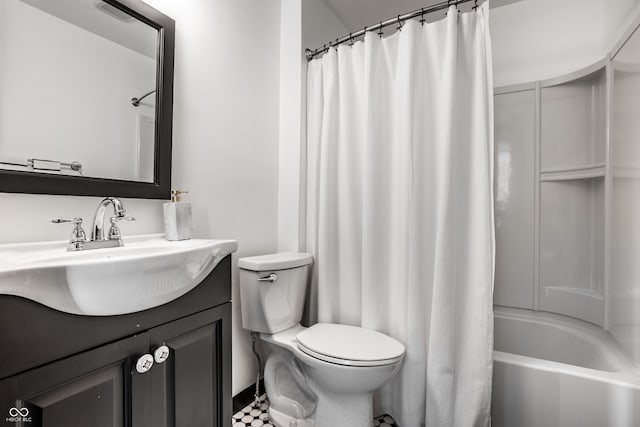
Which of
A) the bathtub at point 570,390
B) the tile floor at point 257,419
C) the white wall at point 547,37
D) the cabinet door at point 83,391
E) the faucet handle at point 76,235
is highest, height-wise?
the white wall at point 547,37

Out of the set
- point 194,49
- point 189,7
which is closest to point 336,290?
point 194,49

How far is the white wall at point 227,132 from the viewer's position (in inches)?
52.2

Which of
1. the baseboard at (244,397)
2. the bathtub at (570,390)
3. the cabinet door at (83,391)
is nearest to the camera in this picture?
the cabinet door at (83,391)

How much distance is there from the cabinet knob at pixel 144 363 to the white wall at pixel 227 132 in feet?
1.63

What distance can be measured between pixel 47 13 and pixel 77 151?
414mm

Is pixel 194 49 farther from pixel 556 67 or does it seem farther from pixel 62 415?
pixel 556 67

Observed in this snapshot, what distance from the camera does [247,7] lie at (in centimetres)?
170

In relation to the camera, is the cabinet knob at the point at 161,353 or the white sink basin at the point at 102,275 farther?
the cabinet knob at the point at 161,353

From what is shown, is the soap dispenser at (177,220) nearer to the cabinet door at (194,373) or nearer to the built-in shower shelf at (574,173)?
the cabinet door at (194,373)

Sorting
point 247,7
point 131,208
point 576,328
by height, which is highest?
point 247,7

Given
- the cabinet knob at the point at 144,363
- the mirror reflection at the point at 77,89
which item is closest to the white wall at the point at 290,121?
the mirror reflection at the point at 77,89

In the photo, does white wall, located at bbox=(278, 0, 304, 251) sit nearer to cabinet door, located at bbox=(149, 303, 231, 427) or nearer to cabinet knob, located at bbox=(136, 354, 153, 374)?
cabinet door, located at bbox=(149, 303, 231, 427)

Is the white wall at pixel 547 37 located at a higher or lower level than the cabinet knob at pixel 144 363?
higher

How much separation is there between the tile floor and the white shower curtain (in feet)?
0.29
